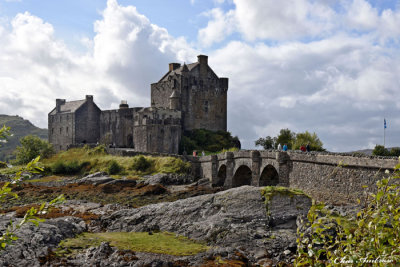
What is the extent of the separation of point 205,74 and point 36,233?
5554 centimetres

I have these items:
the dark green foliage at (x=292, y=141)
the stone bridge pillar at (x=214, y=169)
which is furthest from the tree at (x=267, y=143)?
the stone bridge pillar at (x=214, y=169)

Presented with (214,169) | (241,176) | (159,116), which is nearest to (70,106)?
(159,116)

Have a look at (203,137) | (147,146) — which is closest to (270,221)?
(147,146)

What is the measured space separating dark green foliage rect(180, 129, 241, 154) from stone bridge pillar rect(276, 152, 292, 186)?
31506 mm

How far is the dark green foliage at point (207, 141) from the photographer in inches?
2500

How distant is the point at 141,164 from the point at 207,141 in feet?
55.9

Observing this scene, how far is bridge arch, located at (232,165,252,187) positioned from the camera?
1648 inches

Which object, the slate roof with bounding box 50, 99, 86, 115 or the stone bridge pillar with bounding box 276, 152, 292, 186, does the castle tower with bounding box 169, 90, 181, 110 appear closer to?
the slate roof with bounding box 50, 99, 86, 115

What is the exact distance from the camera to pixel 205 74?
72.2 m

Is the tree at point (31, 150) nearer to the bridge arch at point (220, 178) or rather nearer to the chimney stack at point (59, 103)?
the chimney stack at point (59, 103)

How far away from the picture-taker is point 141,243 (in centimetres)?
1984

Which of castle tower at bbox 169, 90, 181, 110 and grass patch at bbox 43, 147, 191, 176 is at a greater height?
castle tower at bbox 169, 90, 181, 110

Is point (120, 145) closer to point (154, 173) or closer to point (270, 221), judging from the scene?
point (154, 173)

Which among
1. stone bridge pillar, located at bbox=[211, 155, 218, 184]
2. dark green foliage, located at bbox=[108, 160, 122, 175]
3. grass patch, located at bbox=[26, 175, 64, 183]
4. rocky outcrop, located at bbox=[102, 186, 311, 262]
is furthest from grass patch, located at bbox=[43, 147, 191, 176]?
rocky outcrop, located at bbox=[102, 186, 311, 262]
